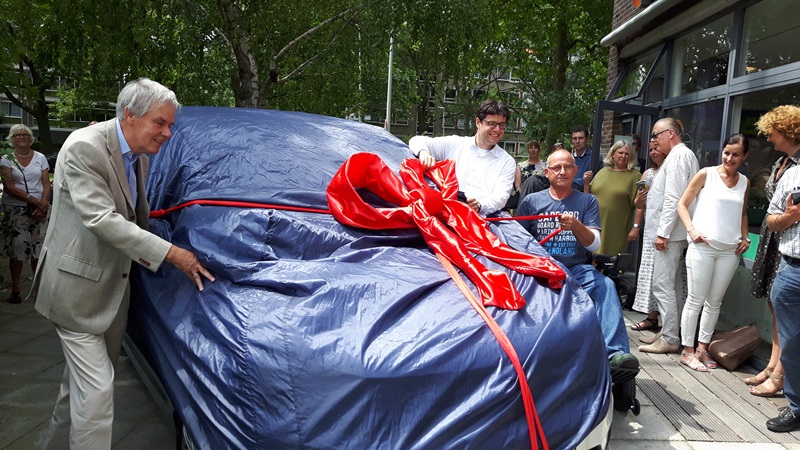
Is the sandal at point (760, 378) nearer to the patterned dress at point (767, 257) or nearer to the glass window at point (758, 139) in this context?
the patterned dress at point (767, 257)

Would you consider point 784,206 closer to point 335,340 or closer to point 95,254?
point 335,340

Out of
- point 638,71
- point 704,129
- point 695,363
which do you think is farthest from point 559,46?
point 695,363

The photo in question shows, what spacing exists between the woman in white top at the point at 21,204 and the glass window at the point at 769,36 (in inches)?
279

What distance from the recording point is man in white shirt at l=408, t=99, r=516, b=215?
388 cm

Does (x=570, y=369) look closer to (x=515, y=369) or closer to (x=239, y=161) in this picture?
(x=515, y=369)

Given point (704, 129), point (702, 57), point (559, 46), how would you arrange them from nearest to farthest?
point (704, 129) → point (702, 57) → point (559, 46)

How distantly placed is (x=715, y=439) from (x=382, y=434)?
8.42 ft

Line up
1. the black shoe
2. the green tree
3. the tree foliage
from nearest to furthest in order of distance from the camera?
1. the black shoe
2. the tree foliage
3. the green tree

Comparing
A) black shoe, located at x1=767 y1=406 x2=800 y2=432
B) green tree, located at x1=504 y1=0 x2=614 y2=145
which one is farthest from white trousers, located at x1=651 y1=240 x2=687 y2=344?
green tree, located at x1=504 y1=0 x2=614 y2=145

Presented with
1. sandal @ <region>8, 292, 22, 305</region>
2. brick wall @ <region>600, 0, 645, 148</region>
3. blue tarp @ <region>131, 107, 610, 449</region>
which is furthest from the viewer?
brick wall @ <region>600, 0, 645, 148</region>

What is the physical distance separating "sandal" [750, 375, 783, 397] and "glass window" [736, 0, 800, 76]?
2.65m

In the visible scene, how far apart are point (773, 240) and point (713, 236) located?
1.45 feet

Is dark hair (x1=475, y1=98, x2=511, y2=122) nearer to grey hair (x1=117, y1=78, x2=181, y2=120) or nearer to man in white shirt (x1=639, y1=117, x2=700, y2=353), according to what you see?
man in white shirt (x1=639, y1=117, x2=700, y2=353)

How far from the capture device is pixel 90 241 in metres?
2.59
